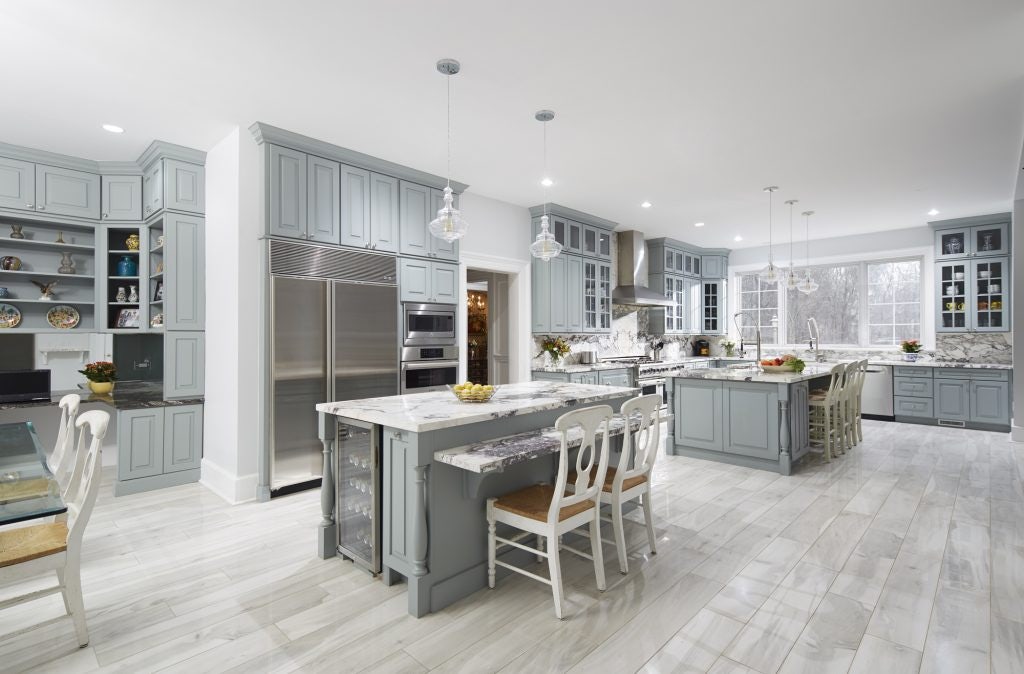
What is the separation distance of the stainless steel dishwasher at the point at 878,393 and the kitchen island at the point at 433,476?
6615mm

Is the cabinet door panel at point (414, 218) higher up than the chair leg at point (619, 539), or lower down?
higher up

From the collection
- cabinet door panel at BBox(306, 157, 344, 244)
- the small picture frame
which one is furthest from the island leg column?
the small picture frame

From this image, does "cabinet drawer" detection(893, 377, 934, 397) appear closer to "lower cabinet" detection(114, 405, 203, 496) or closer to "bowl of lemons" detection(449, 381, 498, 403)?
"bowl of lemons" detection(449, 381, 498, 403)

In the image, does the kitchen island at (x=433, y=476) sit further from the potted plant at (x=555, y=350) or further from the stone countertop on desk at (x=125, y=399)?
the potted plant at (x=555, y=350)

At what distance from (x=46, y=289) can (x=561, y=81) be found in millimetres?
4859

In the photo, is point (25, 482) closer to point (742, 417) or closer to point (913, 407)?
point (742, 417)

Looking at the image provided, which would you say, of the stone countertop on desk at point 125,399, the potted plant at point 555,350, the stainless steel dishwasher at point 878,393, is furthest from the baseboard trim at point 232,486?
the stainless steel dishwasher at point 878,393

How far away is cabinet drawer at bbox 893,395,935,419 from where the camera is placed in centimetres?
702

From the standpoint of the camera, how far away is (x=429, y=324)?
5.11 meters

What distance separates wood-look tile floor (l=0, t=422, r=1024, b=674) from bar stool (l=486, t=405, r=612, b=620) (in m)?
0.18

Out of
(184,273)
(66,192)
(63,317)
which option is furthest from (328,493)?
(66,192)

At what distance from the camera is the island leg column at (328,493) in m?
2.93

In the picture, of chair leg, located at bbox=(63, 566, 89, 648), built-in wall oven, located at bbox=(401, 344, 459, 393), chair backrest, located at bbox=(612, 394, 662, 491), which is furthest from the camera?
built-in wall oven, located at bbox=(401, 344, 459, 393)

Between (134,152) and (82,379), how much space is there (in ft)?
7.19
